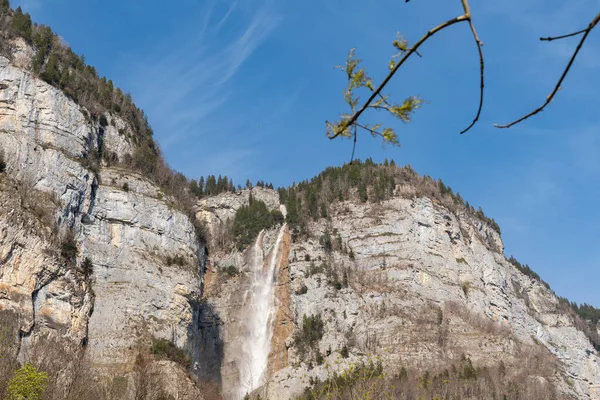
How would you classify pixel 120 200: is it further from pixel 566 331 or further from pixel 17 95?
pixel 566 331

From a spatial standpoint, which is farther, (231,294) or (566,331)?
(566,331)

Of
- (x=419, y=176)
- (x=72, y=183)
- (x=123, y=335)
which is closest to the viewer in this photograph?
(x=123, y=335)

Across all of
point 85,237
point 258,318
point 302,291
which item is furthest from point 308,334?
point 85,237

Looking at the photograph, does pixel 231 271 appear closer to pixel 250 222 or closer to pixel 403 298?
pixel 250 222

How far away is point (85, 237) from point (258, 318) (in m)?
29.4

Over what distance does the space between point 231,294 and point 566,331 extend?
53239 millimetres

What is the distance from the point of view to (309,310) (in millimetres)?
71625

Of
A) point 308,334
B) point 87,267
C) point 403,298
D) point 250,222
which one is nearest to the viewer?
point 87,267

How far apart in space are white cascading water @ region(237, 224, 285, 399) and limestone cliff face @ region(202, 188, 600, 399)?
51.4 inches

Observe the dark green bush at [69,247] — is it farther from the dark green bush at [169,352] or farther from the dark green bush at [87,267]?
the dark green bush at [169,352]

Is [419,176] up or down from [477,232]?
up

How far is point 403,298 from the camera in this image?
7338 cm

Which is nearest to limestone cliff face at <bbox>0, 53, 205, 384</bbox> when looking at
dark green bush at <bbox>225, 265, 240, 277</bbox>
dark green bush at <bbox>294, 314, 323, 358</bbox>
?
dark green bush at <bbox>294, 314, 323, 358</bbox>

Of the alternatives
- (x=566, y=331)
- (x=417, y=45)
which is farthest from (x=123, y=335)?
(x=566, y=331)
